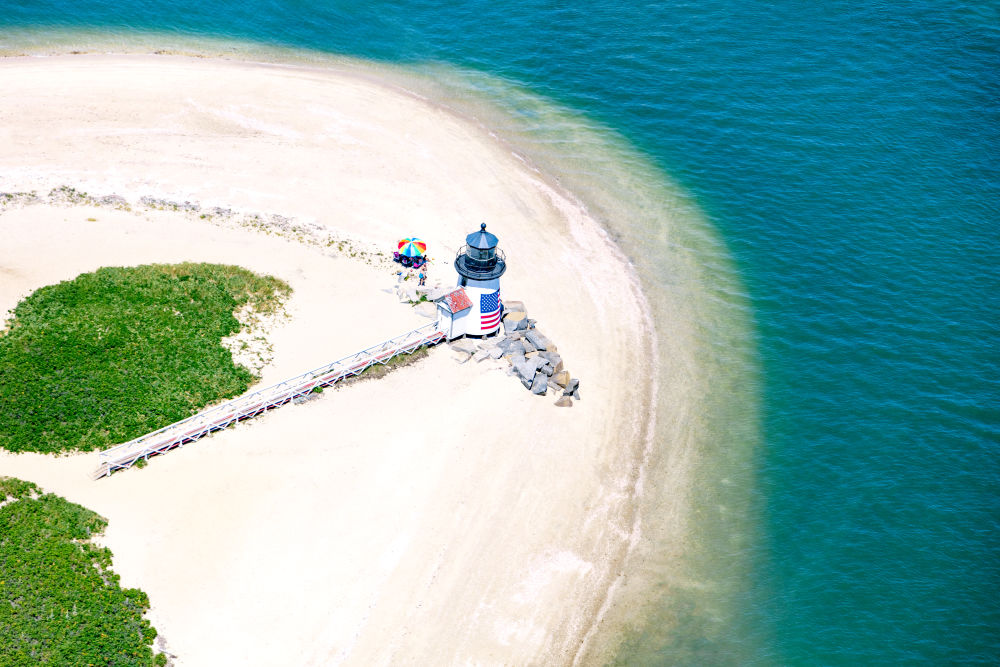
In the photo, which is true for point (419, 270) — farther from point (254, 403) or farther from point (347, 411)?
point (254, 403)

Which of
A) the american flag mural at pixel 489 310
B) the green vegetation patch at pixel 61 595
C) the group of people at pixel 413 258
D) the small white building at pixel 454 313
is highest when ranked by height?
the group of people at pixel 413 258

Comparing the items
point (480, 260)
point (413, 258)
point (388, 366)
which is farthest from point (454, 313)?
point (413, 258)

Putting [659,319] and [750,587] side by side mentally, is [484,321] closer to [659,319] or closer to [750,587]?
[659,319]

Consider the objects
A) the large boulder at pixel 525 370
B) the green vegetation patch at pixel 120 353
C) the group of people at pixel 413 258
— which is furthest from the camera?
the group of people at pixel 413 258

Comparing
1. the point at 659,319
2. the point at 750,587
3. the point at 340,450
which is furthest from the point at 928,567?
the point at 340,450

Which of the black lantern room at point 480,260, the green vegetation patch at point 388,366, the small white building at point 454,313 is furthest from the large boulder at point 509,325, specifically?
the green vegetation patch at point 388,366

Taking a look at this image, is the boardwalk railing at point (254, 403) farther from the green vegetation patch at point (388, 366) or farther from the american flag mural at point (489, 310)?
the american flag mural at point (489, 310)

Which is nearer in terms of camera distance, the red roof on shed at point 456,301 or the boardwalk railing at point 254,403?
the boardwalk railing at point 254,403

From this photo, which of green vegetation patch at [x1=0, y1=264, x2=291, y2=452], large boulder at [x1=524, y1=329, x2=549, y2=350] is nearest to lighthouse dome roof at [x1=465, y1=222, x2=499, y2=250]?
large boulder at [x1=524, y1=329, x2=549, y2=350]
